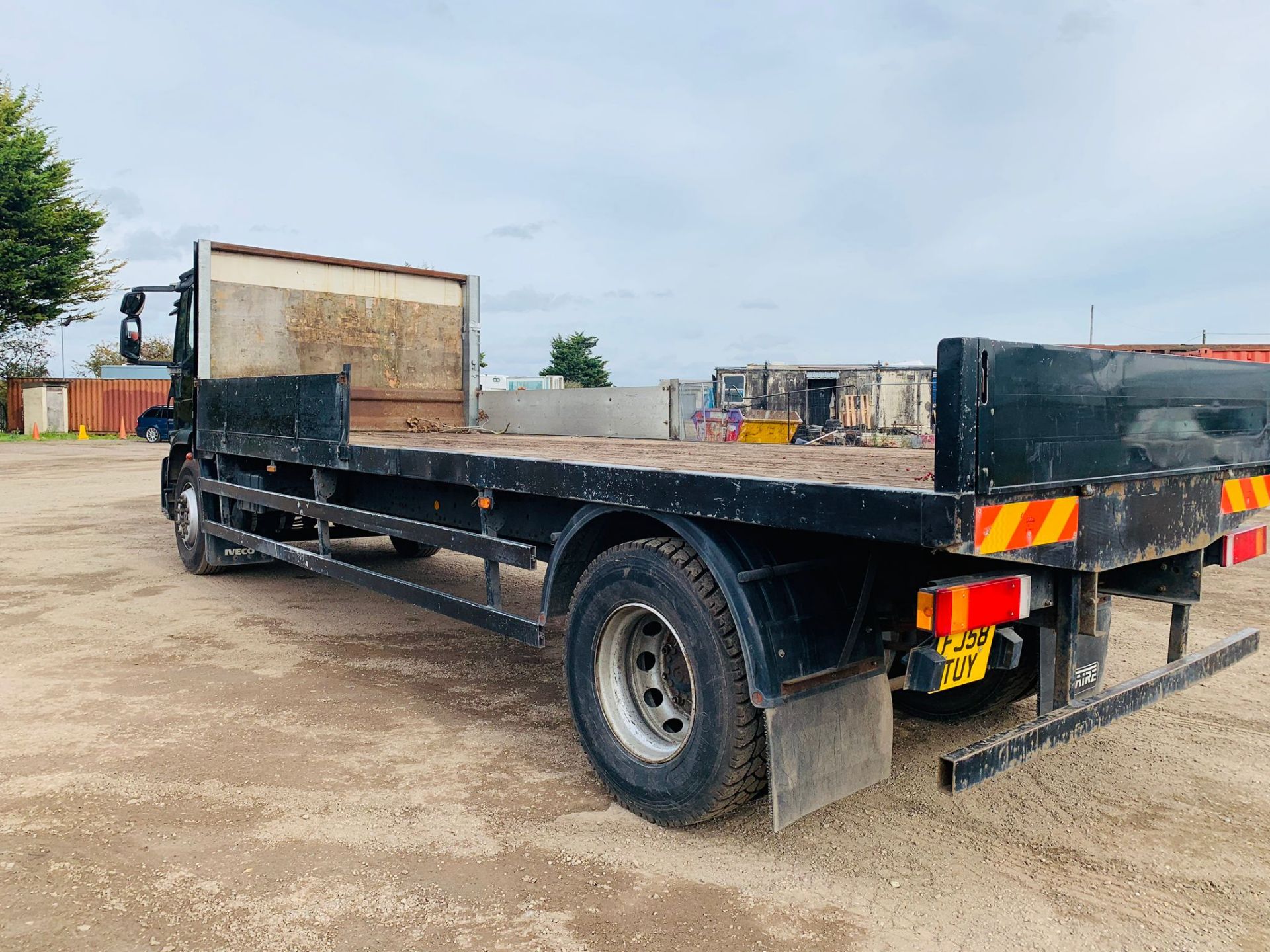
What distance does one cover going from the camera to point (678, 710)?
364 cm

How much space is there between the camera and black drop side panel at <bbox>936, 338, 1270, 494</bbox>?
2512mm

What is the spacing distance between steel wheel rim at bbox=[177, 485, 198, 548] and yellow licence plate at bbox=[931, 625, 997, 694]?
23.2 feet

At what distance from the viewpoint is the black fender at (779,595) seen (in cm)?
304

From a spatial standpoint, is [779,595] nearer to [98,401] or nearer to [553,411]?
[553,411]

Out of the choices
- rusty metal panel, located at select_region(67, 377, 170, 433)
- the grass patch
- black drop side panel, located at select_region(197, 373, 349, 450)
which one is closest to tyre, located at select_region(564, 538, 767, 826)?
black drop side panel, located at select_region(197, 373, 349, 450)

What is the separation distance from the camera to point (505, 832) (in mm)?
3438

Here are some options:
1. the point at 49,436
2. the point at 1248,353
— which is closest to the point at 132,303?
the point at 1248,353

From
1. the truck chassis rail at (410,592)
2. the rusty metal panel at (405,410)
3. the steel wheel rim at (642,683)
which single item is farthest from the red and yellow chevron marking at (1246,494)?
the rusty metal panel at (405,410)

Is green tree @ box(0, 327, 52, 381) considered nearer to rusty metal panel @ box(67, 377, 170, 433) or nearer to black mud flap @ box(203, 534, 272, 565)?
rusty metal panel @ box(67, 377, 170, 433)

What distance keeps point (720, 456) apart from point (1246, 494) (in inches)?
97.7

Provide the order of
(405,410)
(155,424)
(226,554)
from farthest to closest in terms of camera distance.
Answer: (155,424), (405,410), (226,554)

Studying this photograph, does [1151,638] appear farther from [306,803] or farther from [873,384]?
[873,384]

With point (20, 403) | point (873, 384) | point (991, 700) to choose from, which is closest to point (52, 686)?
point (991, 700)

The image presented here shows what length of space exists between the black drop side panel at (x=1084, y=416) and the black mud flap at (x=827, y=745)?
3.32 ft
